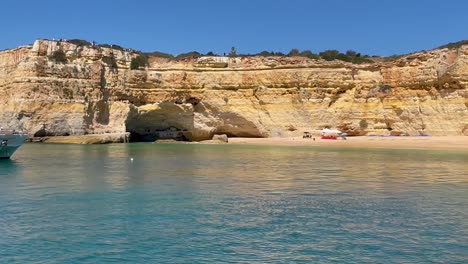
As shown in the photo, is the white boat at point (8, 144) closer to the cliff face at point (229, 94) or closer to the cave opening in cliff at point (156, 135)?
the cliff face at point (229, 94)

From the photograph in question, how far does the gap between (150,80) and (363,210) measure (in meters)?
38.6

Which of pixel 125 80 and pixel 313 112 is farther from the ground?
pixel 125 80

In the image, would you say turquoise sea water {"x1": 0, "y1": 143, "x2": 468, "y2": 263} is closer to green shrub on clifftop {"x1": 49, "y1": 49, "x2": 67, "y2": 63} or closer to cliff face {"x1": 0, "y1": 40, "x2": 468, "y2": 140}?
cliff face {"x1": 0, "y1": 40, "x2": 468, "y2": 140}

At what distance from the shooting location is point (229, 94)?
159ft

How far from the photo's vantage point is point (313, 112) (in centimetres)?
4762

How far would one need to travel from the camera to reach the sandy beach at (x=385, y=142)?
38731 millimetres

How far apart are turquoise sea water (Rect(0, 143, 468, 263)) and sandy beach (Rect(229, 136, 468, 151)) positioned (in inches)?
784

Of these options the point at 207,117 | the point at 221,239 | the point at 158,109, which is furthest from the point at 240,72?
the point at 221,239

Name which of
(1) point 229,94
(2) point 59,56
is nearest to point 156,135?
(1) point 229,94

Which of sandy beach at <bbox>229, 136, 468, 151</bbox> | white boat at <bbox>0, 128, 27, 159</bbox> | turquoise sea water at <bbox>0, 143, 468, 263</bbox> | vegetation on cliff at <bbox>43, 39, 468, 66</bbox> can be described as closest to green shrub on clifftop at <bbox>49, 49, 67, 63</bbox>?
vegetation on cliff at <bbox>43, 39, 468, 66</bbox>

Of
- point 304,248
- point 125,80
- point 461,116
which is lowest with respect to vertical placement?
point 304,248

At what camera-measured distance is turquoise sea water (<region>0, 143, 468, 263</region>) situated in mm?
8258

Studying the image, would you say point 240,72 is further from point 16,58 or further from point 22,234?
point 22,234

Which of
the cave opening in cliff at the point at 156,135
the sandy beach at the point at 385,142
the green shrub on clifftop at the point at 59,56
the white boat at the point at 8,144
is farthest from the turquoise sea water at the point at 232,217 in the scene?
Answer: the cave opening in cliff at the point at 156,135
